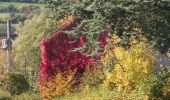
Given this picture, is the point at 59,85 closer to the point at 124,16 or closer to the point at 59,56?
the point at 59,56

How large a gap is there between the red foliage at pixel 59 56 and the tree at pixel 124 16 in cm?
1583

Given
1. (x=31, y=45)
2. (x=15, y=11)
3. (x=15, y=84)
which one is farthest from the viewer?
(x=15, y=11)

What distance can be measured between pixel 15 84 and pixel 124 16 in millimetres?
20169

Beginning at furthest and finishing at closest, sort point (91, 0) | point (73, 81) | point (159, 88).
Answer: point (73, 81) → point (159, 88) → point (91, 0)

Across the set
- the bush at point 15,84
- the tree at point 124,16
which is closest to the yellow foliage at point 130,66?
the bush at point 15,84

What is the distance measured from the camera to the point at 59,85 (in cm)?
2875

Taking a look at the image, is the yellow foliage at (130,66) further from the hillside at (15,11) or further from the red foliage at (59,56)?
the hillside at (15,11)

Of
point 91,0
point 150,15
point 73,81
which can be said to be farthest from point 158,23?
point 73,81

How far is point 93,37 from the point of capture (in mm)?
14227

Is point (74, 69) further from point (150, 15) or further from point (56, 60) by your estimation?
point (150, 15)

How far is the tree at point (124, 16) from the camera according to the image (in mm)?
12506

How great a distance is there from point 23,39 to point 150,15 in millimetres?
37051

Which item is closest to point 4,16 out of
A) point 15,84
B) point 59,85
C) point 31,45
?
point 31,45

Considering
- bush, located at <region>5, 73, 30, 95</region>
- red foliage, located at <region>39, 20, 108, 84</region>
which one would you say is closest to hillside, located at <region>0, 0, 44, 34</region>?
bush, located at <region>5, 73, 30, 95</region>
